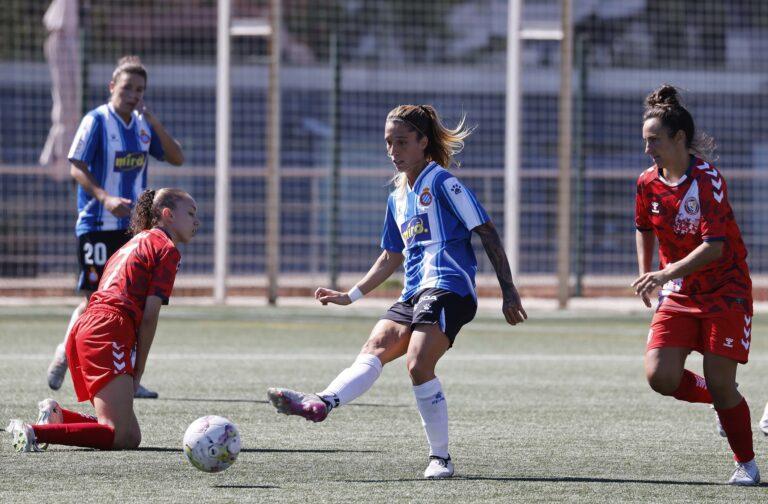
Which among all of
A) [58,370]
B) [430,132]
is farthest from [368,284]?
[58,370]

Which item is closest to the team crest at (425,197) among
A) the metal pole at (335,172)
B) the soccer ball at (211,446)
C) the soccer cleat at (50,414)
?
the soccer ball at (211,446)

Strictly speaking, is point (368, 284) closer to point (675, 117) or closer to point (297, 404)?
point (297, 404)

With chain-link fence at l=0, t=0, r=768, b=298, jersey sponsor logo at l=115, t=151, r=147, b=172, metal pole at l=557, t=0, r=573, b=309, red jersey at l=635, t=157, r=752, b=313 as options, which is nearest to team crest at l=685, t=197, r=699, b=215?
red jersey at l=635, t=157, r=752, b=313

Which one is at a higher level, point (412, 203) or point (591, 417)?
point (412, 203)

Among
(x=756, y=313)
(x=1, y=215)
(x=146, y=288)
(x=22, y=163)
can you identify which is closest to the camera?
(x=146, y=288)

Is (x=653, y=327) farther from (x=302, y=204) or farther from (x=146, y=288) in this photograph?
(x=302, y=204)

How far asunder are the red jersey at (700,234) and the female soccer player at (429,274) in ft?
2.38

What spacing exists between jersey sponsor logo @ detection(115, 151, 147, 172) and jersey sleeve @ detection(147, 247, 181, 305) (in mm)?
2661

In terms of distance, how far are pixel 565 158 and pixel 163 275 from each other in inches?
427

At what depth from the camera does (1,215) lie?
18.3 meters

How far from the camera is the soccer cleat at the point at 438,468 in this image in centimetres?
601

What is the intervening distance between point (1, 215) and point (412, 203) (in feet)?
42.4

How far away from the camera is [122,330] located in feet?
21.7

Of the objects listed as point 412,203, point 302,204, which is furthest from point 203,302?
point 412,203
